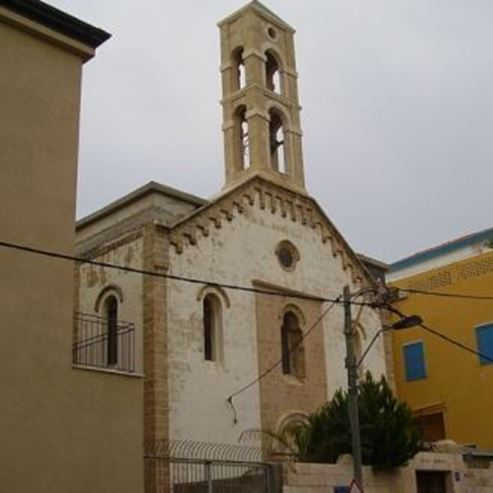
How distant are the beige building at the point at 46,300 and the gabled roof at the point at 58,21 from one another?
2cm

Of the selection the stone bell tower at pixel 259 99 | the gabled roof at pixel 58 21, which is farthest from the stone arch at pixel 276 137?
the gabled roof at pixel 58 21

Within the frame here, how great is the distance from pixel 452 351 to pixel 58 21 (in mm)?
19335

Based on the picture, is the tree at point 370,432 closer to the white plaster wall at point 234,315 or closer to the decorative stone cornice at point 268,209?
the white plaster wall at point 234,315

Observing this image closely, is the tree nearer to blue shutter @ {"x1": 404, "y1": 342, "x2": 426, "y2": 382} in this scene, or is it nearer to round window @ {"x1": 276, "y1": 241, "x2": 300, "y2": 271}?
round window @ {"x1": 276, "y1": 241, "x2": 300, "y2": 271}

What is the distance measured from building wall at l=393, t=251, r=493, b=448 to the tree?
9019 mm

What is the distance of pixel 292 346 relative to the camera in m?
25.5

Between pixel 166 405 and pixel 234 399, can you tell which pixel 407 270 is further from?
pixel 166 405

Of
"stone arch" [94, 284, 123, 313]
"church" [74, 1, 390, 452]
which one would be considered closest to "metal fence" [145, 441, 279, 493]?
"church" [74, 1, 390, 452]

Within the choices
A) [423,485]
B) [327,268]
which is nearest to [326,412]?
[423,485]

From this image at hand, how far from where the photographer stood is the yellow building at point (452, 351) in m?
28.8

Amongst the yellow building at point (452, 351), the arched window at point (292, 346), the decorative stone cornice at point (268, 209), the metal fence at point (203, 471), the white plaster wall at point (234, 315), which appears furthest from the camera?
the yellow building at point (452, 351)

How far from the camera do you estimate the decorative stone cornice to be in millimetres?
23250

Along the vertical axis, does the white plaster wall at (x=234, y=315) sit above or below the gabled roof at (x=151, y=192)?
below

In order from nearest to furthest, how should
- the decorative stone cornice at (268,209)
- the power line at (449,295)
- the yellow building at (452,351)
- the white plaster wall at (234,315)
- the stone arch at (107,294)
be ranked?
the white plaster wall at (234,315) → the stone arch at (107,294) → the decorative stone cornice at (268,209) → the yellow building at (452,351) → the power line at (449,295)
